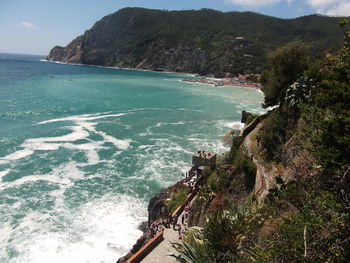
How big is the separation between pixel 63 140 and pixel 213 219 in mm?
32273

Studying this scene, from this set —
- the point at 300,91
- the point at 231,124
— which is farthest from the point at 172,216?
the point at 231,124

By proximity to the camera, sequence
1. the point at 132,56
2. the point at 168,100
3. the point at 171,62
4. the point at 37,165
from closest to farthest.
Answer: the point at 37,165 < the point at 168,100 < the point at 171,62 < the point at 132,56

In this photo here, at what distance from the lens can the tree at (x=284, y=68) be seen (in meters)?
25.0

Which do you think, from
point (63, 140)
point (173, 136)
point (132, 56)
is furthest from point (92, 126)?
point (132, 56)

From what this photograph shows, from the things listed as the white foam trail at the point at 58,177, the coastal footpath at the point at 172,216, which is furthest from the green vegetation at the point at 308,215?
the white foam trail at the point at 58,177

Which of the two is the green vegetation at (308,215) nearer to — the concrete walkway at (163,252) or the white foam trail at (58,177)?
the concrete walkway at (163,252)

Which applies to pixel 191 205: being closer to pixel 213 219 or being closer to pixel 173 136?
pixel 213 219

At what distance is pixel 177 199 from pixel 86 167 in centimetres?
1316

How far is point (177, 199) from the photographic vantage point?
70.8 feet

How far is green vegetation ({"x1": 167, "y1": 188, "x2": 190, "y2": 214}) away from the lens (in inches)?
822

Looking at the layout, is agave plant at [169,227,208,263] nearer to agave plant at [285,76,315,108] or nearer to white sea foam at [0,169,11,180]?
agave plant at [285,76,315,108]

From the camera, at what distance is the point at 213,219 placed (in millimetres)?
9766

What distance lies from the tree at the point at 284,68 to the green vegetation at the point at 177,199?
1149cm

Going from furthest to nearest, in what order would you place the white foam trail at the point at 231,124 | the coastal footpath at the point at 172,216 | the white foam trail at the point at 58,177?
the white foam trail at the point at 231,124
the white foam trail at the point at 58,177
the coastal footpath at the point at 172,216
